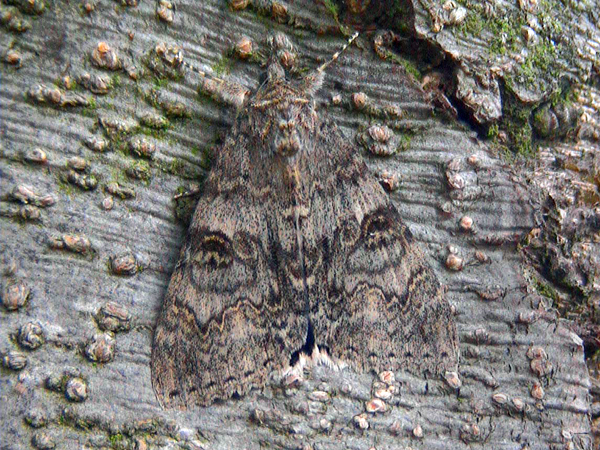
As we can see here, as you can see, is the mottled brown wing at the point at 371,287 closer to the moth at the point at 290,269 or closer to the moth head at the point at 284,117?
the moth at the point at 290,269

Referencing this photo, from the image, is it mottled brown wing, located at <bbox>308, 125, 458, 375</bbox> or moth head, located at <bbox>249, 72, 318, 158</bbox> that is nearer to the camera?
mottled brown wing, located at <bbox>308, 125, 458, 375</bbox>

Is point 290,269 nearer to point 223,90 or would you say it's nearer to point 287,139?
point 287,139

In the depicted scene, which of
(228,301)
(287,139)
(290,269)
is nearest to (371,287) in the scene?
(290,269)

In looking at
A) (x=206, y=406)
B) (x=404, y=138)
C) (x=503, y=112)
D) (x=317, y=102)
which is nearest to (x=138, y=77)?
(x=317, y=102)

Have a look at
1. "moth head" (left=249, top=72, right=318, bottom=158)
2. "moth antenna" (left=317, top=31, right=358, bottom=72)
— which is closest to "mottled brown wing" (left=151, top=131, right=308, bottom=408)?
"moth head" (left=249, top=72, right=318, bottom=158)

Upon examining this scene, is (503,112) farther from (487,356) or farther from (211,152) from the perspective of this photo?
(211,152)

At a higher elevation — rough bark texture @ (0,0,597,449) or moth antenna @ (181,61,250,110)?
moth antenna @ (181,61,250,110)

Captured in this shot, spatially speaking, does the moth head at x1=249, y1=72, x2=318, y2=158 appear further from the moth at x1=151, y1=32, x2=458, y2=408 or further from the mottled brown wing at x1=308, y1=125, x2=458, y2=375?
the mottled brown wing at x1=308, y1=125, x2=458, y2=375
